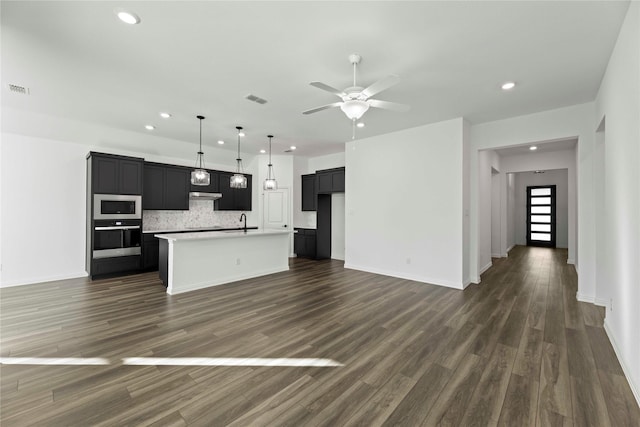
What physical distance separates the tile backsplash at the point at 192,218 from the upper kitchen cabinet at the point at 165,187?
35cm

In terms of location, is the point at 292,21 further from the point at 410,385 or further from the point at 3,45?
the point at 410,385

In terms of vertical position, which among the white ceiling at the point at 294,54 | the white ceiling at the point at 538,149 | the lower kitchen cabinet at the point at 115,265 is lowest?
the lower kitchen cabinet at the point at 115,265

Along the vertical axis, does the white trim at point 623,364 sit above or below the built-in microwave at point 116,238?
below

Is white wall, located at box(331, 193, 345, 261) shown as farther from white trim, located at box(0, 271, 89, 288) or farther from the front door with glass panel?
the front door with glass panel

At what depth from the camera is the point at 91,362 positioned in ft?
7.99

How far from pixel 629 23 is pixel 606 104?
1263 millimetres

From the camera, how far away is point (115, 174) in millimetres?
5445

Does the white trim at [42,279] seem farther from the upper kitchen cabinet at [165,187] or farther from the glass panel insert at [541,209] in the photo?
the glass panel insert at [541,209]

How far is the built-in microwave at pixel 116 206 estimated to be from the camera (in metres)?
5.24

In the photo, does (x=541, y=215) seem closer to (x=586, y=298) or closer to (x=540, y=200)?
(x=540, y=200)

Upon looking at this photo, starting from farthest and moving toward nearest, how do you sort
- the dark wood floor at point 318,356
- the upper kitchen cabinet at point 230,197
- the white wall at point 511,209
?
the white wall at point 511,209
the upper kitchen cabinet at point 230,197
the dark wood floor at point 318,356

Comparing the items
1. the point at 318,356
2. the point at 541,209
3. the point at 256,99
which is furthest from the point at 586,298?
the point at 541,209

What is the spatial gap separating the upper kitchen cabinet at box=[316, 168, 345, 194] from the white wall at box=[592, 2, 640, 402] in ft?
15.8

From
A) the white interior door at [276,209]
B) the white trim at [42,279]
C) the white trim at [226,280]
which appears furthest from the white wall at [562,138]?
the white trim at [42,279]
